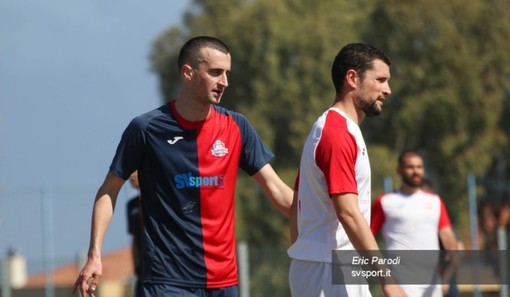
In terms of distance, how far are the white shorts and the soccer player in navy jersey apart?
0.65 m

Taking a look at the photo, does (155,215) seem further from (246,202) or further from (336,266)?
(246,202)

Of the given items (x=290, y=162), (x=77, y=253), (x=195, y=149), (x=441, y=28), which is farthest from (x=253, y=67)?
(x=195, y=149)

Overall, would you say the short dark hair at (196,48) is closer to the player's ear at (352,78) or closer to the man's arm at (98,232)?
the man's arm at (98,232)

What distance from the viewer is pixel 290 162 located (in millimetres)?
38500

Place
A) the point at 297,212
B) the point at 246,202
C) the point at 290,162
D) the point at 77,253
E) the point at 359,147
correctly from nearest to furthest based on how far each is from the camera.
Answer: the point at 359,147 < the point at 297,212 < the point at 77,253 < the point at 246,202 < the point at 290,162

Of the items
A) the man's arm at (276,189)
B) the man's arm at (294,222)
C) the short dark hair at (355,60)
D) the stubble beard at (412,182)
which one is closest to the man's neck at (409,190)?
the stubble beard at (412,182)

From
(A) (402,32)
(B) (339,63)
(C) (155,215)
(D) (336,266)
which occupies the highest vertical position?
(A) (402,32)

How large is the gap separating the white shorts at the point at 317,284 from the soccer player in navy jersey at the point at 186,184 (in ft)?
2.13

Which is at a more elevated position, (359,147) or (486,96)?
(486,96)

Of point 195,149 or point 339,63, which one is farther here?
point 195,149

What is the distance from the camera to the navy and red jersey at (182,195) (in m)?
6.75

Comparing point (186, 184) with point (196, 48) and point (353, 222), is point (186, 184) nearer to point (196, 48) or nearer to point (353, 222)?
point (196, 48)

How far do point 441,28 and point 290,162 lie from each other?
7.11 meters

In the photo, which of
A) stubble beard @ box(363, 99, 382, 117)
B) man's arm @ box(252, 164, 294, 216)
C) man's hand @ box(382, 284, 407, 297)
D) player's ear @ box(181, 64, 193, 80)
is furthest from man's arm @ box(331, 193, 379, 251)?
player's ear @ box(181, 64, 193, 80)
